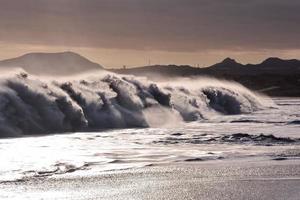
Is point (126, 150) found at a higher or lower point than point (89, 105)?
lower

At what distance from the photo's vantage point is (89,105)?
3278 centimetres

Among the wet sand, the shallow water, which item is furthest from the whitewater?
the wet sand

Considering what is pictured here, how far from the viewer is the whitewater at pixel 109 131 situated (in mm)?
17609

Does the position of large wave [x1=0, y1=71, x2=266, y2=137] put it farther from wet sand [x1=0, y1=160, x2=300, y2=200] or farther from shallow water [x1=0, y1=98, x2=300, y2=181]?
wet sand [x1=0, y1=160, x2=300, y2=200]

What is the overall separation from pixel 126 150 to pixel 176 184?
610 cm

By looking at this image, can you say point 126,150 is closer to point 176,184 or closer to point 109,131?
point 176,184

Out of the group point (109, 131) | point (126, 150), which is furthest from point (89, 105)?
point (126, 150)

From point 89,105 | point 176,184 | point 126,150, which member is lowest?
point 176,184

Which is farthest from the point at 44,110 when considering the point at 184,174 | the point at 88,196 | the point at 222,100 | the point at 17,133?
the point at 222,100

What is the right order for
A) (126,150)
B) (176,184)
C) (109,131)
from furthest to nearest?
1. (109,131)
2. (126,150)
3. (176,184)

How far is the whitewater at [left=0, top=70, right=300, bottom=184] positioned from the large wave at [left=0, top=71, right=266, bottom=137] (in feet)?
0.15

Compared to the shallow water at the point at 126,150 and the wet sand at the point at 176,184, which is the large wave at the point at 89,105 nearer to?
the shallow water at the point at 126,150

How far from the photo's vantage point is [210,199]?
12.7 metres

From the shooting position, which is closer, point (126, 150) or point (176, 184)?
point (176, 184)
